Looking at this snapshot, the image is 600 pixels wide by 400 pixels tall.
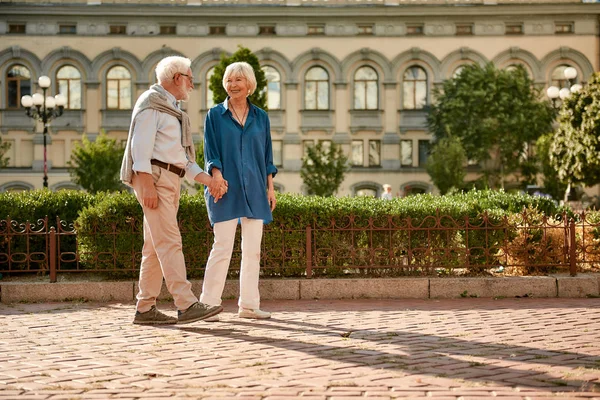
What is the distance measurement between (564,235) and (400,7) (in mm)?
33078

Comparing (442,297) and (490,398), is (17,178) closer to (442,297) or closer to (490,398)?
(442,297)

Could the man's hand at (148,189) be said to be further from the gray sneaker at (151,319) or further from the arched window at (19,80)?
the arched window at (19,80)

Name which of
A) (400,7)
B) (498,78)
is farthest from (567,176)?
(400,7)

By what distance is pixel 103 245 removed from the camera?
31.8ft

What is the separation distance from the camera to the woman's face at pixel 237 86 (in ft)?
24.7

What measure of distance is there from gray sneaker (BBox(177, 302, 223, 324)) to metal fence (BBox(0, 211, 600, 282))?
7.84 ft

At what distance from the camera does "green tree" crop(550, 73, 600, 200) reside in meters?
28.8

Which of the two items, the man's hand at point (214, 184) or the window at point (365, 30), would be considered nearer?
the man's hand at point (214, 184)

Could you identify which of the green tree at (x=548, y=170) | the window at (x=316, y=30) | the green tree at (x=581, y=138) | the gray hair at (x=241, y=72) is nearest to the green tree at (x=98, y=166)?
the window at (x=316, y=30)

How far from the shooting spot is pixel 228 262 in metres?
7.53

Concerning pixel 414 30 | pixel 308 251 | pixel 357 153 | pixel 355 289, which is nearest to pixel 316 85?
pixel 357 153

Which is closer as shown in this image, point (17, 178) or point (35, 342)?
point (35, 342)

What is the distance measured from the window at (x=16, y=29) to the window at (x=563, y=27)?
84.7 ft

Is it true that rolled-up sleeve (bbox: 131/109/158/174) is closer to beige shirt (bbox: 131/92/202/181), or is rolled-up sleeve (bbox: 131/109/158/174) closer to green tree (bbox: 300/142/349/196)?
beige shirt (bbox: 131/92/202/181)
